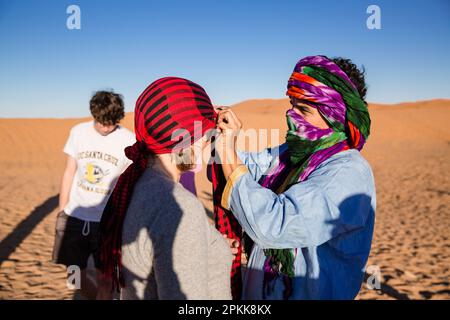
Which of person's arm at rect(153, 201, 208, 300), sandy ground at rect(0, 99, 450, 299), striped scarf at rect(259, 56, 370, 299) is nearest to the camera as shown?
person's arm at rect(153, 201, 208, 300)

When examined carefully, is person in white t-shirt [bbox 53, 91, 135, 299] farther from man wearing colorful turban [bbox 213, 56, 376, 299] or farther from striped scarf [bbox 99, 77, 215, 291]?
striped scarf [bbox 99, 77, 215, 291]

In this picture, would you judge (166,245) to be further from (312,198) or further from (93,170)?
(93,170)

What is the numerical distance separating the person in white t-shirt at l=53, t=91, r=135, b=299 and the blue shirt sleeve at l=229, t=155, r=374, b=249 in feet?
8.49

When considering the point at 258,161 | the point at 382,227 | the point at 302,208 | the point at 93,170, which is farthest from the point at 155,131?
the point at 382,227

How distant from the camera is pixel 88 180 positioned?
12.3 ft

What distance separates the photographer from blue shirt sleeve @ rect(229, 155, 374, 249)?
1.39 m

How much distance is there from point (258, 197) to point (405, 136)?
35065mm

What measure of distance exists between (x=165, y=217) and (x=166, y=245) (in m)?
0.10

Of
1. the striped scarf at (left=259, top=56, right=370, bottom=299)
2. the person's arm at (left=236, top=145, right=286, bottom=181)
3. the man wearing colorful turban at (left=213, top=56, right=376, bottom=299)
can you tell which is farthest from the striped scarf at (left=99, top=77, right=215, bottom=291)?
the person's arm at (left=236, top=145, right=286, bottom=181)

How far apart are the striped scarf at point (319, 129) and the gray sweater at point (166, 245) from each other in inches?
17.2

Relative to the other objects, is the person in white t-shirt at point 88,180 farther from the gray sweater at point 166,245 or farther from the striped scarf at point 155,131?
the gray sweater at point 166,245

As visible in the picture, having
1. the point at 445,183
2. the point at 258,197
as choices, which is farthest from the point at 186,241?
the point at 445,183

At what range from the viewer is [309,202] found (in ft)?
4.57
